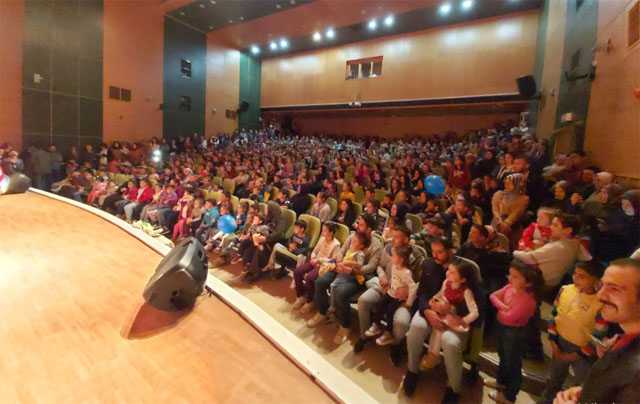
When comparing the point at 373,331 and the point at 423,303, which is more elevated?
the point at 423,303

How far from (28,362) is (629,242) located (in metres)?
3.39

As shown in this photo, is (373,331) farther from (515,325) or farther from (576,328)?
(576,328)

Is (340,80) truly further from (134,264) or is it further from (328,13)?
(134,264)

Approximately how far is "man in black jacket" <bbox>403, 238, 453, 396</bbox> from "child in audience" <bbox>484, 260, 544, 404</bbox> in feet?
1.21

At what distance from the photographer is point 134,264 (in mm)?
2521

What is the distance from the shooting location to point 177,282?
1781mm

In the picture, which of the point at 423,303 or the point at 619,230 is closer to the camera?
the point at 423,303

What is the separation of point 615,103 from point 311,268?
12.1 feet

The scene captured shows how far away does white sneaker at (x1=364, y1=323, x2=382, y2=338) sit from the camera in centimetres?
217

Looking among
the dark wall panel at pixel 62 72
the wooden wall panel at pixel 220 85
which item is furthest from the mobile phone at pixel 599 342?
the wooden wall panel at pixel 220 85

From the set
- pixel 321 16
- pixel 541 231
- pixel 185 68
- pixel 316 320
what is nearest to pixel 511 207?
pixel 541 231

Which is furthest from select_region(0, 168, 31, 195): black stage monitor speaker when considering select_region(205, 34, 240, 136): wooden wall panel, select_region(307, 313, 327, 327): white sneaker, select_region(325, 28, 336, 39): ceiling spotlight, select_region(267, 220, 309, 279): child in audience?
select_region(325, 28, 336, 39): ceiling spotlight

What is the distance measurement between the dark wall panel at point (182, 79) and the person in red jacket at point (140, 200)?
17.1ft

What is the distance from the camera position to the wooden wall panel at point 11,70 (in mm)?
6508
